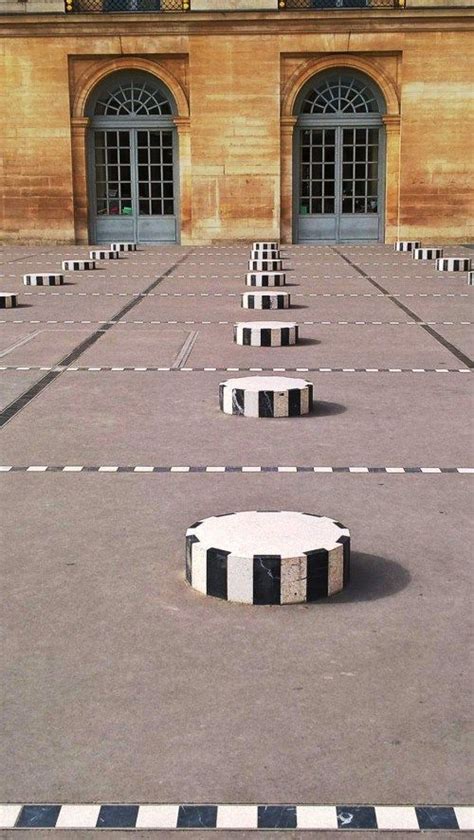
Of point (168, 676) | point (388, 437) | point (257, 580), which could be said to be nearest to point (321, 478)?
point (388, 437)

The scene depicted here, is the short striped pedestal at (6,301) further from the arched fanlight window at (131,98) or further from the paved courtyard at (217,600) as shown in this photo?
the arched fanlight window at (131,98)

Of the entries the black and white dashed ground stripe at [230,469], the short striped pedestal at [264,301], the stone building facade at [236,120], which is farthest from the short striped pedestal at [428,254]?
the black and white dashed ground stripe at [230,469]

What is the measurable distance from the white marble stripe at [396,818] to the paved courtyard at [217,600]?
4 cm

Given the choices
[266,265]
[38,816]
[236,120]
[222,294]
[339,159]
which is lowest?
[38,816]

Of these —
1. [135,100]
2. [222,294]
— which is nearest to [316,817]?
[222,294]

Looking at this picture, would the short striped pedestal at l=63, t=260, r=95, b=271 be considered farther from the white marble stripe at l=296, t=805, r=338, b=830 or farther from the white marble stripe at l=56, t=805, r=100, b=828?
the white marble stripe at l=296, t=805, r=338, b=830

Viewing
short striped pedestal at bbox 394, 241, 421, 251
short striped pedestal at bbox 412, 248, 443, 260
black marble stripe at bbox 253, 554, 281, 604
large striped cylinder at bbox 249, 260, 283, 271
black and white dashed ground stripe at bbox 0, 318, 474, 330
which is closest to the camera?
black marble stripe at bbox 253, 554, 281, 604

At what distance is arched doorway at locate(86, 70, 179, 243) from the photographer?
2878cm

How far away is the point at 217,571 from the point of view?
475 centimetres

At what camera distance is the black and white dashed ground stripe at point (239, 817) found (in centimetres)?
310

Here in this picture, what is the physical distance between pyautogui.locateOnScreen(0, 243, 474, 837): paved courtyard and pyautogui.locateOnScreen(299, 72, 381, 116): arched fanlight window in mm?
18140

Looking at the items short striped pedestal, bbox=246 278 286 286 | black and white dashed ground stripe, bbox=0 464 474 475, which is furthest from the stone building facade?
black and white dashed ground stripe, bbox=0 464 474 475

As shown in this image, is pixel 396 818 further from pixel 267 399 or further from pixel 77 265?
pixel 77 265

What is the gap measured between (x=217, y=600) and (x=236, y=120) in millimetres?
24767
